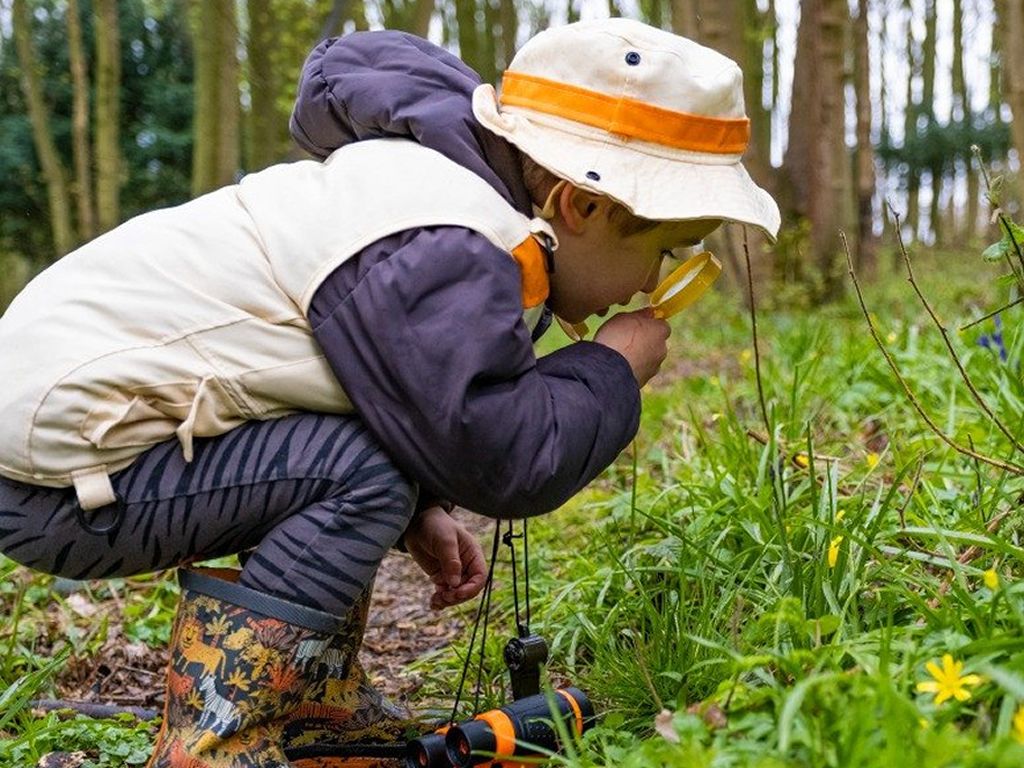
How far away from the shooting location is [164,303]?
167 cm

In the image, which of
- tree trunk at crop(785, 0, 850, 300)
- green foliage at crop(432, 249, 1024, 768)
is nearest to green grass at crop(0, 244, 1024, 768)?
green foliage at crop(432, 249, 1024, 768)

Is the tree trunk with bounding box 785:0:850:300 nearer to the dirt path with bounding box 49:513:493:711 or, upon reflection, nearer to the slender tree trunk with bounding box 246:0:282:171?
the slender tree trunk with bounding box 246:0:282:171

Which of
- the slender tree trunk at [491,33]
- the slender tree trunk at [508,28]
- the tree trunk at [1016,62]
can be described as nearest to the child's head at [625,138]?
the tree trunk at [1016,62]

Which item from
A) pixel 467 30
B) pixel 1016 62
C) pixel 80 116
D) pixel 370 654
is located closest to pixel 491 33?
pixel 467 30

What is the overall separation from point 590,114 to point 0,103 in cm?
1304

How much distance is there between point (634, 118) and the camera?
1712mm

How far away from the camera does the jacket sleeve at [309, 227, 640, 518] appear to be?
157 centimetres

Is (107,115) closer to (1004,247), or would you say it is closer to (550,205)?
(550,205)

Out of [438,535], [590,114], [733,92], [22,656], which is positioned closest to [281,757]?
[438,535]

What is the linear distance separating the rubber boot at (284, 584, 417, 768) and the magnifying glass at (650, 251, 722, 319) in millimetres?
726

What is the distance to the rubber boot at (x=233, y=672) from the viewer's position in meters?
1.62

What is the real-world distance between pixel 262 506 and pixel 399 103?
673 mm

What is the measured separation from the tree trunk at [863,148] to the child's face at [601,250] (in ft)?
27.0

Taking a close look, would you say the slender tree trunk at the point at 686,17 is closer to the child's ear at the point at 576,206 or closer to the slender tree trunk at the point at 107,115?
the slender tree trunk at the point at 107,115
